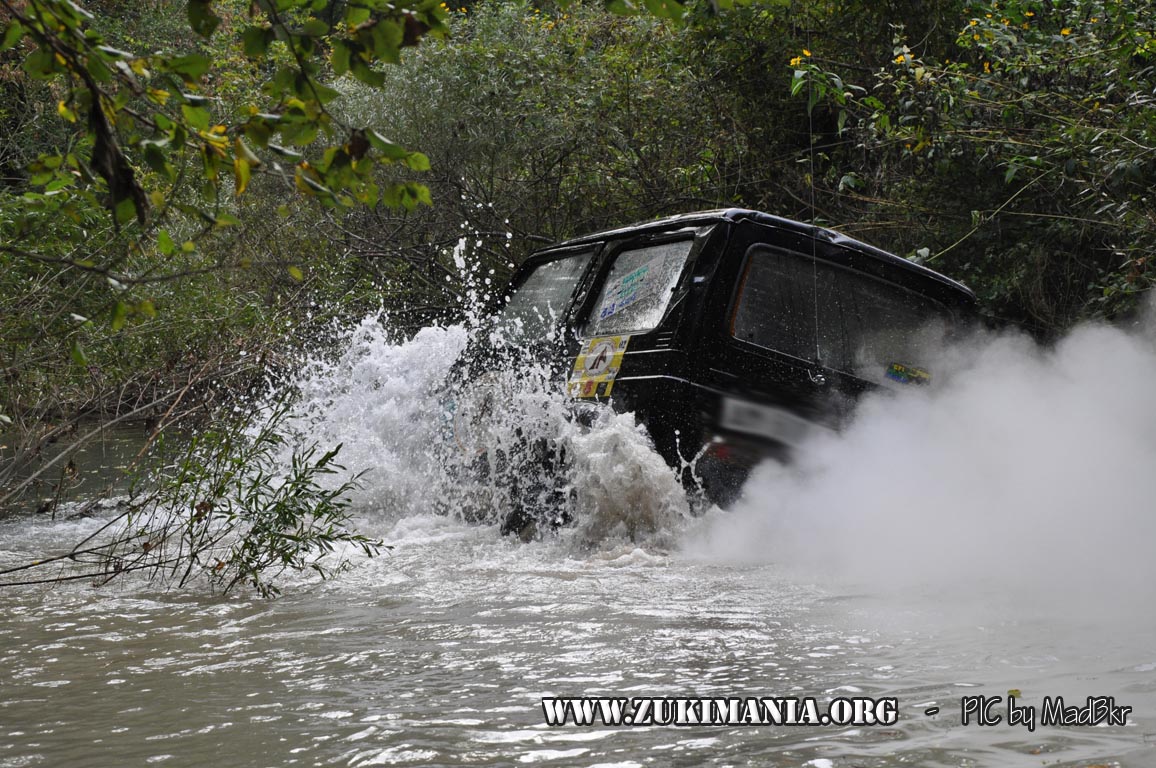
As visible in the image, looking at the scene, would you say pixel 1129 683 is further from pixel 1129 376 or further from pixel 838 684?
pixel 1129 376

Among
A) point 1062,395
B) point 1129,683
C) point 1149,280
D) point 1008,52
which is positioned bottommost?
point 1129,683

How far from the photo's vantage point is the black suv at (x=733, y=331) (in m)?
5.65

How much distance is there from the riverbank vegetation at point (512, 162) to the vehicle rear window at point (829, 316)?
1.97 metres

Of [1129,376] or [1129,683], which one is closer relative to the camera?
[1129,683]

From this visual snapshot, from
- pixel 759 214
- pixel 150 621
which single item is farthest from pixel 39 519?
pixel 759 214

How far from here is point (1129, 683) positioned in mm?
3248

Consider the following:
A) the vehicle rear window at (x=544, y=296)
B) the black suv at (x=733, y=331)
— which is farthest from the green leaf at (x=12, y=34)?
the vehicle rear window at (x=544, y=296)

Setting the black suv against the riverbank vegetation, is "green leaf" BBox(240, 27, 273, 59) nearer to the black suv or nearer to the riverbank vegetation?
the riverbank vegetation

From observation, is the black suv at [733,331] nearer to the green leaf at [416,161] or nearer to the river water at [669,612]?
the river water at [669,612]

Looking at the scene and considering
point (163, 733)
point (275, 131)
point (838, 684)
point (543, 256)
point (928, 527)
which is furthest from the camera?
point (543, 256)

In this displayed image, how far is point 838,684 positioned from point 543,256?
434 centimetres

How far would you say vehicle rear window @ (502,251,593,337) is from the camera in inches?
260

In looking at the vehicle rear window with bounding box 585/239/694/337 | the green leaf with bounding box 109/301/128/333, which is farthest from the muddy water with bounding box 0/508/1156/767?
the vehicle rear window with bounding box 585/239/694/337

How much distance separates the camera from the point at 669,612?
4.46 meters
